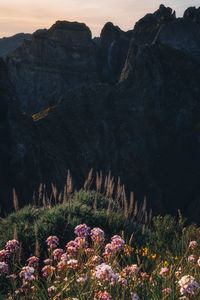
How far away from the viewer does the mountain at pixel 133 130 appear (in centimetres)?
3294

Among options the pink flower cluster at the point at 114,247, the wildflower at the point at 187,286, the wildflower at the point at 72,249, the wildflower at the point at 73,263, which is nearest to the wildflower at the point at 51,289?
the wildflower at the point at 73,263

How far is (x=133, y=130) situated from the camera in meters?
58.0

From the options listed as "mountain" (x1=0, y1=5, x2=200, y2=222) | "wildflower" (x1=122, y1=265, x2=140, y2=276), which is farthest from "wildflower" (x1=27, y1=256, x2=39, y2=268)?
"mountain" (x1=0, y1=5, x2=200, y2=222)

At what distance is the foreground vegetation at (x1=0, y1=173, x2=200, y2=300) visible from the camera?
3736mm

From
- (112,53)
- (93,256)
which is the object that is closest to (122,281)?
(93,256)

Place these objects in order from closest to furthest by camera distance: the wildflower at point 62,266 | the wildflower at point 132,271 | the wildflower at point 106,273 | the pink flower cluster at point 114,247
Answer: the wildflower at point 106,273
the wildflower at point 132,271
the wildflower at point 62,266
the pink flower cluster at point 114,247

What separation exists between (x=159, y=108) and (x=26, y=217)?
188 ft

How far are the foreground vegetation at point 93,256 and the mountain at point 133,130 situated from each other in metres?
21.2

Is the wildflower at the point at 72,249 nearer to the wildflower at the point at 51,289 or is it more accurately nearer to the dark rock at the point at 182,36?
the wildflower at the point at 51,289

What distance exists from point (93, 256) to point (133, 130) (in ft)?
177

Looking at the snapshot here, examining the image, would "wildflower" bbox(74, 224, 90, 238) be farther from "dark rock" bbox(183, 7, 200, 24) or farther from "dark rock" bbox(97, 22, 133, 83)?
"dark rock" bbox(97, 22, 133, 83)

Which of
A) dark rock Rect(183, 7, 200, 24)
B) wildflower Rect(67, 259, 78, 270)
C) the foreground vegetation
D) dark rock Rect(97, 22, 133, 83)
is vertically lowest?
the foreground vegetation

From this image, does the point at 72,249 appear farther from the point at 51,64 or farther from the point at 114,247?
the point at 51,64

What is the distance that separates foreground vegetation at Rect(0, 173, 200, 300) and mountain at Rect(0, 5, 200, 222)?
21.2 m
